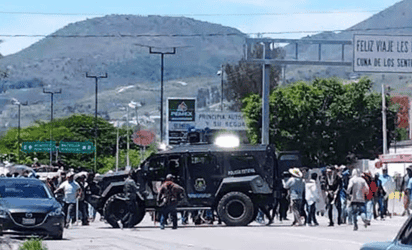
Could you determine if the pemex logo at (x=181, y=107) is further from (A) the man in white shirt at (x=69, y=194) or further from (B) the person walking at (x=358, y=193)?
(B) the person walking at (x=358, y=193)

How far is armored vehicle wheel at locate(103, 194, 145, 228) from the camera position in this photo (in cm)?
3244

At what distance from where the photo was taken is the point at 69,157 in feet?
423

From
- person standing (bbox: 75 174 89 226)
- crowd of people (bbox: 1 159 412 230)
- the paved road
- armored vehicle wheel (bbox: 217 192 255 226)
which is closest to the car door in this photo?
armored vehicle wheel (bbox: 217 192 255 226)

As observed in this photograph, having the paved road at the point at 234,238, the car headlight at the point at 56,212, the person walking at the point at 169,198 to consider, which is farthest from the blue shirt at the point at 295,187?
the car headlight at the point at 56,212

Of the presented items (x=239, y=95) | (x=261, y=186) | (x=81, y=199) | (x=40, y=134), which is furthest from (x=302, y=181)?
(x=40, y=134)

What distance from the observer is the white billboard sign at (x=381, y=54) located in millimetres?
40875

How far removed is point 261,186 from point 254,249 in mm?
11416

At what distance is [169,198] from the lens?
31.3 m

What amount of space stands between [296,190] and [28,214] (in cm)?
1092

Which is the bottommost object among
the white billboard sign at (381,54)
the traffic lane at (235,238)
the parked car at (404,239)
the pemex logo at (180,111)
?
the traffic lane at (235,238)

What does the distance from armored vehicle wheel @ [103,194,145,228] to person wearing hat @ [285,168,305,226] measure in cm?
473

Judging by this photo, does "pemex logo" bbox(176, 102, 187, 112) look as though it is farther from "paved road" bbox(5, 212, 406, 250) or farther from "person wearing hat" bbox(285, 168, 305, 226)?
"paved road" bbox(5, 212, 406, 250)

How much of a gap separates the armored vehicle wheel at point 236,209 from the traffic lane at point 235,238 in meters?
1.40

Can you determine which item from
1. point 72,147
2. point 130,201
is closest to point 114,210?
point 130,201
